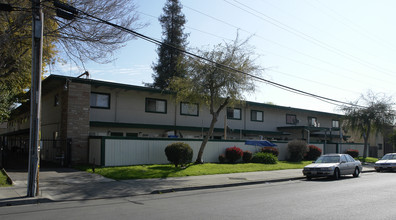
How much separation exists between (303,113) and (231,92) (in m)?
20.3

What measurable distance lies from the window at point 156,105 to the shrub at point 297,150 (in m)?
11.1

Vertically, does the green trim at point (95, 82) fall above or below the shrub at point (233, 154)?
above

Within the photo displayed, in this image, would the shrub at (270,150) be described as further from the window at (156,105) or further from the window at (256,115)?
the window at (156,105)

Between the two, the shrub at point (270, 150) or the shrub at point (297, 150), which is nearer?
the shrub at point (270, 150)

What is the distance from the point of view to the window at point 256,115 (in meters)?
33.9

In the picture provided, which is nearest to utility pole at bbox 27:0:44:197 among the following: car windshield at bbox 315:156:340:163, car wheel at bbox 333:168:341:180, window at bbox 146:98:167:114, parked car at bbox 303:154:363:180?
parked car at bbox 303:154:363:180

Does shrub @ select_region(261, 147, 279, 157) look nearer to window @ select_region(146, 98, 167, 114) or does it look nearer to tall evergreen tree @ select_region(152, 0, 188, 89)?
window @ select_region(146, 98, 167, 114)

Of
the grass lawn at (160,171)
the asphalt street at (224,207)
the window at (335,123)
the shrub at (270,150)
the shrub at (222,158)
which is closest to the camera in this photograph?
the asphalt street at (224,207)

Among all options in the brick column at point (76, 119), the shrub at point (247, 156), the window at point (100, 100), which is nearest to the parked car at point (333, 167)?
the shrub at point (247, 156)

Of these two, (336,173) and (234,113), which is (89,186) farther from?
(234,113)

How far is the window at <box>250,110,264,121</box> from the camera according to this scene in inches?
1336

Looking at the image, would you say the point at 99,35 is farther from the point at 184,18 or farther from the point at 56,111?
the point at 184,18

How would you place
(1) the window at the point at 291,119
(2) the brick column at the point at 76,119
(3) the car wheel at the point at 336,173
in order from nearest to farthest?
1. (3) the car wheel at the point at 336,173
2. (2) the brick column at the point at 76,119
3. (1) the window at the point at 291,119

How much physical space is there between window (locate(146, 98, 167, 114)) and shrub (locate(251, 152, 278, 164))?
7.83 meters
